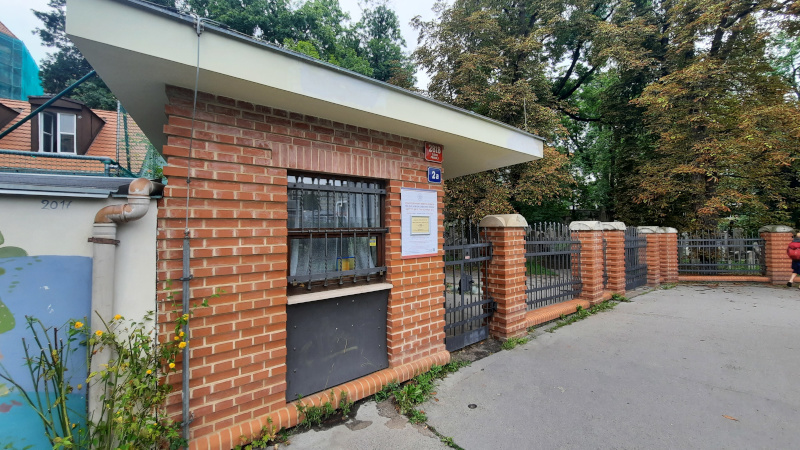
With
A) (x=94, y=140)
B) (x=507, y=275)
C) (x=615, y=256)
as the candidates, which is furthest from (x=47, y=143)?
(x=615, y=256)

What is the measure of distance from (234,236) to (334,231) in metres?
0.88

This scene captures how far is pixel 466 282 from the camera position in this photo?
4.32 m

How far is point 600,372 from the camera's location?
138 inches

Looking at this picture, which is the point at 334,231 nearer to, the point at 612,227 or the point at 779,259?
the point at 612,227

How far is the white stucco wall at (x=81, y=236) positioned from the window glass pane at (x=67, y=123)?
1360 cm

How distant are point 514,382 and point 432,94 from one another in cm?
1253

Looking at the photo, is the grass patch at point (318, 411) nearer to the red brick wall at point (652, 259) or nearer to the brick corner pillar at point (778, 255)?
the red brick wall at point (652, 259)

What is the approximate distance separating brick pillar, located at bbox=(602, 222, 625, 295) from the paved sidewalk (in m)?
1.87

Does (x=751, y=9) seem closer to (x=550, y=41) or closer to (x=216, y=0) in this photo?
(x=550, y=41)

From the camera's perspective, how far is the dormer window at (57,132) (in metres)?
10.6

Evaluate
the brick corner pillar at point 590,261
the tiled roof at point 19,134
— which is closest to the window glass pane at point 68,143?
the tiled roof at point 19,134

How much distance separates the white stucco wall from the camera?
1.89 meters

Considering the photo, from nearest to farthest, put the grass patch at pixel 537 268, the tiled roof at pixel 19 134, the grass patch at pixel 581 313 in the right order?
the grass patch at pixel 581 313 < the grass patch at pixel 537 268 < the tiled roof at pixel 19 134

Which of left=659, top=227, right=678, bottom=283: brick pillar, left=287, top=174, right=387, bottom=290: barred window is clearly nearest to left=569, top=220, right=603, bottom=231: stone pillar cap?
left=659, top=227, right=678, bottom=283: brick pillar
